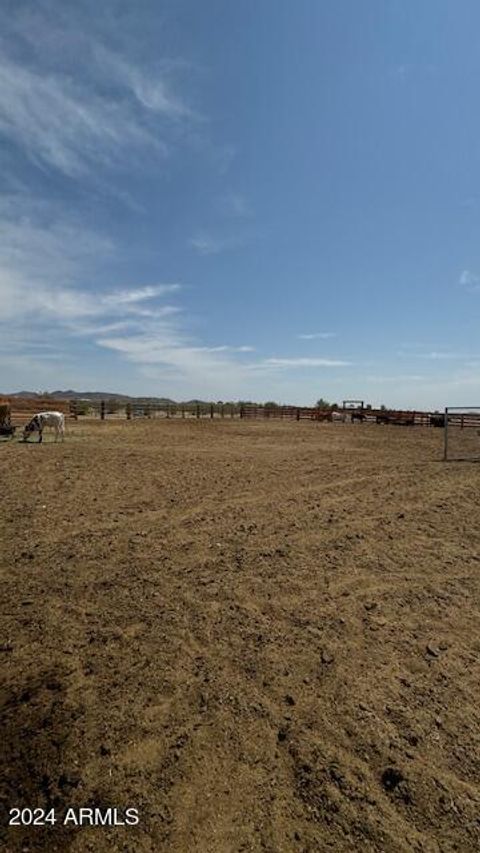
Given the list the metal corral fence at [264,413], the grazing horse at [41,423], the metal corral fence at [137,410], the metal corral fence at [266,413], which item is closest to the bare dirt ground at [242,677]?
the grazing horse at [41,423]

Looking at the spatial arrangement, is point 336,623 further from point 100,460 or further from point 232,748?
point 100,460

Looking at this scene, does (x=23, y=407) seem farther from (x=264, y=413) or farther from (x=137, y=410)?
(x=264, y=413)

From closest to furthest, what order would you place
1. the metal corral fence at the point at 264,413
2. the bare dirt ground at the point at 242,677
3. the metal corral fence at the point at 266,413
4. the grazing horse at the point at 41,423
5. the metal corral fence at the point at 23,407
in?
1. the bare dirt ground at the point at 242,677
2. the grazing horse at the point at 41,423
3. the metal corral fence at the point at 23,407
4. the metal corral fence at the point at 266,413
5. the metal corral fence at the point at 264,413

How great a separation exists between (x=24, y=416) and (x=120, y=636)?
62.4ft

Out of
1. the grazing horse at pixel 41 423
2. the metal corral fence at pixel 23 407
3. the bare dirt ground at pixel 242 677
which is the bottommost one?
the bare dirt ground at pixel 242 677

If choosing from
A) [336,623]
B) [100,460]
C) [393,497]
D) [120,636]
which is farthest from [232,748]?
[100,460]

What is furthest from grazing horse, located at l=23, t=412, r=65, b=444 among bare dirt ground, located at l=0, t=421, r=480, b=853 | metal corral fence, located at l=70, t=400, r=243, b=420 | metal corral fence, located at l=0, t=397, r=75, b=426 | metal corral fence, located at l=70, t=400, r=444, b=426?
metal corral fence, located at l=70, t=400, r=243, b=420

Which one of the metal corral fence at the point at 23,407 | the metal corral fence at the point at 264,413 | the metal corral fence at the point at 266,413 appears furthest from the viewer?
the metal corral fence at the point at 264,413

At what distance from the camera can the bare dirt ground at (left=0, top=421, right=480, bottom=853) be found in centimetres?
257

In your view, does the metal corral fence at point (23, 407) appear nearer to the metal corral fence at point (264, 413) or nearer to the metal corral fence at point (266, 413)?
Result: the metal corral fence at point (266, 413)

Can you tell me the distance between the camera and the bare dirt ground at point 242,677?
257 centimetres

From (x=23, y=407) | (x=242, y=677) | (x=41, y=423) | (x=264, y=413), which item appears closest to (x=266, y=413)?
(x=264, y=413)

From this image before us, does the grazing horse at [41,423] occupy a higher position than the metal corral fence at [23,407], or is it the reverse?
the metal corral fence at [23,407]

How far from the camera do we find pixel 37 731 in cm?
301
